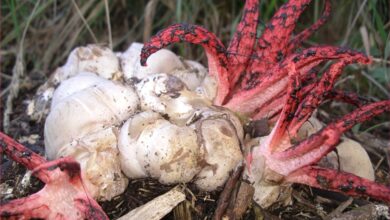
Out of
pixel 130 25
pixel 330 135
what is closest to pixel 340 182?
pixel 330 135

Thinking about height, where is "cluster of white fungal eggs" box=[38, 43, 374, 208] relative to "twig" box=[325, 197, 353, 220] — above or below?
above

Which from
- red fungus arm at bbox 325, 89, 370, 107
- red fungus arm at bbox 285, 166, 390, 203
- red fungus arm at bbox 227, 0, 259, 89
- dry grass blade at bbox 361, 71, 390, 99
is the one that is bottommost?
dry grass blade at bbox 361, 71, 390, 99

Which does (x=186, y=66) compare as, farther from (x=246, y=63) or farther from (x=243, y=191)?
(x=243, y=191)

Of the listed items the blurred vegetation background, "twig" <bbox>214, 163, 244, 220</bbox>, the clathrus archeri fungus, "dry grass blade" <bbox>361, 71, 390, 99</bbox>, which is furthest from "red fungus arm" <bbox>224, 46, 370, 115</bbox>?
the blurred vegetation background

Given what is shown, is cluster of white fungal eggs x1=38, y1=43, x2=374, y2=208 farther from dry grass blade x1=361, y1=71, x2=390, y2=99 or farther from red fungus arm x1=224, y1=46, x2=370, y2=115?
dry grass blade x1=361, y1=71, x2=390, y2=99

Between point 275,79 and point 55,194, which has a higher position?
point 275,79

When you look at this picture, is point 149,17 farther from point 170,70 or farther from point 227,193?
point 227,193

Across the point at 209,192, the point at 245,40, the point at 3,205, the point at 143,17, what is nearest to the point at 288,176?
the point at 209,192
